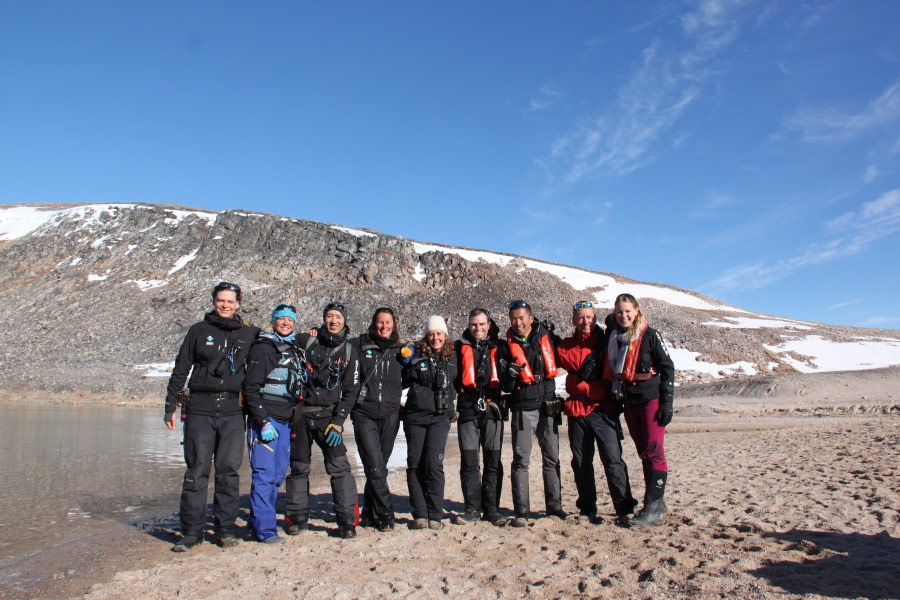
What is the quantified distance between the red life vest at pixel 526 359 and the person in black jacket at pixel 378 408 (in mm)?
1079

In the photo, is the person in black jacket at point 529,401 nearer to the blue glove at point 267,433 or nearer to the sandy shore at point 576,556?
the sandy shore at point 576,556

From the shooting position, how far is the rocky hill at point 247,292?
111ft

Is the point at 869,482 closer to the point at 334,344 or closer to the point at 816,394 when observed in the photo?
the point at 334,344

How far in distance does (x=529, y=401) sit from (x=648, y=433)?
1095 mm

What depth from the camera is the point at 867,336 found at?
4328 centimetres

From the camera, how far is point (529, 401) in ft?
19.1

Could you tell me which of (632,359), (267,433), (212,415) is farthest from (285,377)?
(632,359)

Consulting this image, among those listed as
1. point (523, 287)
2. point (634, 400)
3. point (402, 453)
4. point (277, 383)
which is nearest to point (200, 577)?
point (277, 383)

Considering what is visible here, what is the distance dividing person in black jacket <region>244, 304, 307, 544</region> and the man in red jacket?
2.47 m

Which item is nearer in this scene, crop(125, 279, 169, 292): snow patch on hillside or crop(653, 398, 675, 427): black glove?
crop(653, 398, 675, 427): black glove

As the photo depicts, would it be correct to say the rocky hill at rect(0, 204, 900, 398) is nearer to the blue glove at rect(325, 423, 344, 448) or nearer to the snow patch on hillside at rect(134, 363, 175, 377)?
the snow patch on hillside at rect(134, 363, 175, 377)

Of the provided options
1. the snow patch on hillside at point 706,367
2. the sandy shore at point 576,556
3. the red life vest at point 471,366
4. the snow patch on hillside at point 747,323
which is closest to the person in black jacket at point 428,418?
the red life vest at point 471,366

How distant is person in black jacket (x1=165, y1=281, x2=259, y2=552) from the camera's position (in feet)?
16.6

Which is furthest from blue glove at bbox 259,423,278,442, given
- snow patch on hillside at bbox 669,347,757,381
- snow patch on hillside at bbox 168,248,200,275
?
snow patch on hillside at bbox 168,248,200,275
